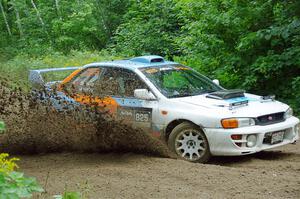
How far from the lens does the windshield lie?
838 cm

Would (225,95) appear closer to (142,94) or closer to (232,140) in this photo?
(232,140)

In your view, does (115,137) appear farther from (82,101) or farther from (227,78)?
(227,78)

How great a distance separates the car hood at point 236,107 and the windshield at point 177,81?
0.90 feet

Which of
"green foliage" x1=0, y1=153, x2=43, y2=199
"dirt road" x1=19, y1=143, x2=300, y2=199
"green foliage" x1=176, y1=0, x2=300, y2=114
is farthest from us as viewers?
"green foliage" x1=176, y1=0, x2=300, y2=114

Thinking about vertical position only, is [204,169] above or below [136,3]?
below

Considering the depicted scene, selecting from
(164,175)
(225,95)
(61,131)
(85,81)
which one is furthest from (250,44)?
(164,175)

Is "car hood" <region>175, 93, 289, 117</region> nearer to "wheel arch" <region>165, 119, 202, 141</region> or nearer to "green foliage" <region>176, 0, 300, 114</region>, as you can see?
"wheel arch" <region>165, 119, 202, 141</region>

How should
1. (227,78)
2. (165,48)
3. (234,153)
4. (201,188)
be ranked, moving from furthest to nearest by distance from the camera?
(165,48)
(227,78)
(234,153)
(201,188)

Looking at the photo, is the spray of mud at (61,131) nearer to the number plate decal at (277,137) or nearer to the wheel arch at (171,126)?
the wheel arch at (171,126)

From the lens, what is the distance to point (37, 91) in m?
8.31

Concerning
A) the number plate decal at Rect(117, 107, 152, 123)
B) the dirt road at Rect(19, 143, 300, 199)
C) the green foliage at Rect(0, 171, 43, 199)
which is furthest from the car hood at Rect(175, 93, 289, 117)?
the green foliage at Rect(0, 171, 43, 199)

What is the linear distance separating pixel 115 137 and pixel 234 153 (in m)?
1.77

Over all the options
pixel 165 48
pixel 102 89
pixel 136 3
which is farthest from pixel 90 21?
pixel 102 89

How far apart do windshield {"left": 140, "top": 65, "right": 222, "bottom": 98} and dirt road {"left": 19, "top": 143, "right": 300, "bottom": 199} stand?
3.77ft
